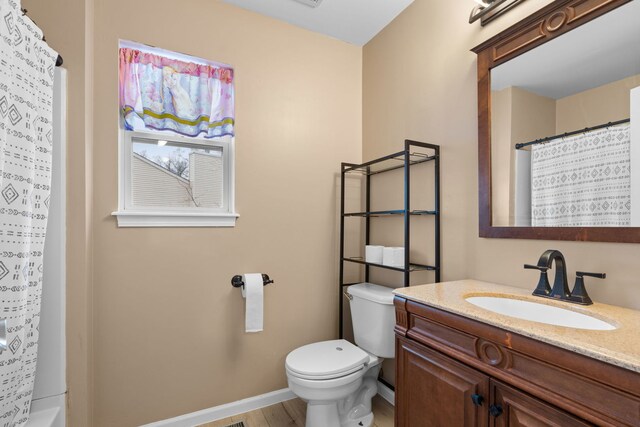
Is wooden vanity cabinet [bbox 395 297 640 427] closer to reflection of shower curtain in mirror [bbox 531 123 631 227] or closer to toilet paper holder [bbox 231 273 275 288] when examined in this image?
reflection of shower curtain in mirror [bbox 531 123 631 227]

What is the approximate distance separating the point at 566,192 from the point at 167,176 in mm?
2027

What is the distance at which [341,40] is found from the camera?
2346mm

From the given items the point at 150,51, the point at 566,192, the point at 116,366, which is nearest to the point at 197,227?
the point at 116,366

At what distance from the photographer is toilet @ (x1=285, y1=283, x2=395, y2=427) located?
158 centimetres

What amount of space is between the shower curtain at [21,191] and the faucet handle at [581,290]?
185 cm

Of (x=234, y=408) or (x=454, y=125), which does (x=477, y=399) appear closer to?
(x=454, y=125)

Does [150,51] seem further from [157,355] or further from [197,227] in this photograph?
[157,355]

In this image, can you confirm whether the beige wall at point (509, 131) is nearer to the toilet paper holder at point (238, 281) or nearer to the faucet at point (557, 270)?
the faucet at point (557, 270)

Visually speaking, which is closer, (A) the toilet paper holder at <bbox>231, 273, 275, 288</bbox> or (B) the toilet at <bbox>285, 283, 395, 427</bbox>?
(B) the toilet at <bbox>285, 283, 395, 427</bbox>

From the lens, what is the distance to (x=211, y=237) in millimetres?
1902

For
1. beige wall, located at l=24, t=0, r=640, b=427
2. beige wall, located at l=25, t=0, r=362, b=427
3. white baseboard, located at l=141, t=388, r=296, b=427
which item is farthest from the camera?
white baseboard, located at l=141, t=388, r=296, b=427

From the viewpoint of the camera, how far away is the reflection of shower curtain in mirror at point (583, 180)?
1.07 meters

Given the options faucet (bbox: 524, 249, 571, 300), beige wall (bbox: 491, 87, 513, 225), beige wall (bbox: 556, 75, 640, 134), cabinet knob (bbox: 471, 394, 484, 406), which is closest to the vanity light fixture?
beige wall (bbox: 491, 87, 513, 225)

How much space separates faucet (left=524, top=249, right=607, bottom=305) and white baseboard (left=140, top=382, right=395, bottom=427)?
1.29 metres
